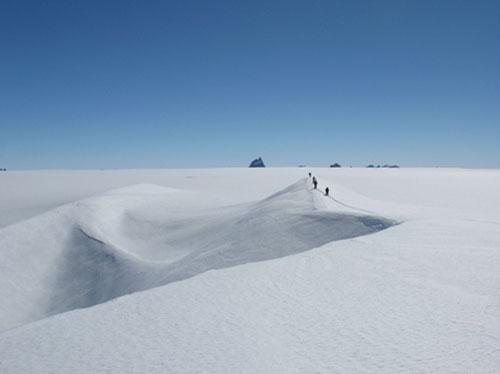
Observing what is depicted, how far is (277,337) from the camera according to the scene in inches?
128

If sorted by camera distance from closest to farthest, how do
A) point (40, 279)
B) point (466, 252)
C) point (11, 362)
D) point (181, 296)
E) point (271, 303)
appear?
point (11, 362) < point (271, 303) < point (181, 296) < point (466, 252) < point (40, 279)

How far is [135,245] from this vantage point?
1513cm

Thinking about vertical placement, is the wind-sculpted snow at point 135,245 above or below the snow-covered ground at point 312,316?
below

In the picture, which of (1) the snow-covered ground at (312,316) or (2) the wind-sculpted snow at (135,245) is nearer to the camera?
(1) the snow-covered ground at (312,316)

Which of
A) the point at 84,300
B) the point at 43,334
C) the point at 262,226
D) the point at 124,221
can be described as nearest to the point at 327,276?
the point at 43,334

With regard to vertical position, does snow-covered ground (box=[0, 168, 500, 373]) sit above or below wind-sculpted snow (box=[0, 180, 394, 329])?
above

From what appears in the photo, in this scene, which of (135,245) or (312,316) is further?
(135,245)

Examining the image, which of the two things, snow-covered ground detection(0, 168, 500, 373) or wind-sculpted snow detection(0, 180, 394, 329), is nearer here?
snow-covered ground detection(0, 168, 500, 373)

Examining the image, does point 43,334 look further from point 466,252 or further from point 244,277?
point 466,252

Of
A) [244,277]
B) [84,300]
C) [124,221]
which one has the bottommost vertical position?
[84,300]

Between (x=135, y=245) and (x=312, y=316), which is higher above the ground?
(x=312, y=316)

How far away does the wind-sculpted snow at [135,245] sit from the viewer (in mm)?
9406

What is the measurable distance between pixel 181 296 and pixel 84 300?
8013 millimetres

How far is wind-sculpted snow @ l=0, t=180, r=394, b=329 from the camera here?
9.41m
